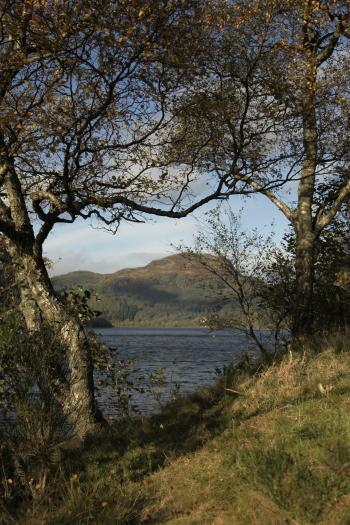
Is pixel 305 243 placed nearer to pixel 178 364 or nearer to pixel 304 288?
pixel 304 288

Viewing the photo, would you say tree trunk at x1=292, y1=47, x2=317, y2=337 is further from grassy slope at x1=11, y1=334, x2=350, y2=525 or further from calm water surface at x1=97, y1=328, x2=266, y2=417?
grassy slope at x1=11, y1=334, x2=350, y2=525

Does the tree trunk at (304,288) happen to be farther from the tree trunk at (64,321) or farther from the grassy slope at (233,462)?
the tree trunk at (64,321)

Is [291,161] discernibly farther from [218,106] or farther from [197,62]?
[197,62]

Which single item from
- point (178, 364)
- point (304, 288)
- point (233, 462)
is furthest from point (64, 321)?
point (178, 364)

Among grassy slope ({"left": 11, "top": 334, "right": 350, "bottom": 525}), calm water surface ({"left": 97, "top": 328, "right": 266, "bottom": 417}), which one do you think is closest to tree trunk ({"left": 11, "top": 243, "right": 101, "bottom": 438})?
grassy slope ({"left": 11, "top": 334, "right": 350, "bottom": 525})

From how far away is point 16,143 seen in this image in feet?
36.2

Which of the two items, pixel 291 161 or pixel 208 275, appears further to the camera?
pixel 208 275

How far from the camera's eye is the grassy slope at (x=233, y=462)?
18.7 feet

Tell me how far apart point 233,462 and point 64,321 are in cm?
501

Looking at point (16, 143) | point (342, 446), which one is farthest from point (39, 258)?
point (342, 446)

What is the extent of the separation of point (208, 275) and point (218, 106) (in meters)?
8.67

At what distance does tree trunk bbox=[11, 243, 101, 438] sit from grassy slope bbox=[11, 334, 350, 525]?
2.78 feet

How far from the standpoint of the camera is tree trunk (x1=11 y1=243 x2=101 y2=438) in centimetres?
1071

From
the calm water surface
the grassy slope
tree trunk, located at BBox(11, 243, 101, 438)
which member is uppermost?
tree trunk, located at BBox(11, 243, 101, 438)
